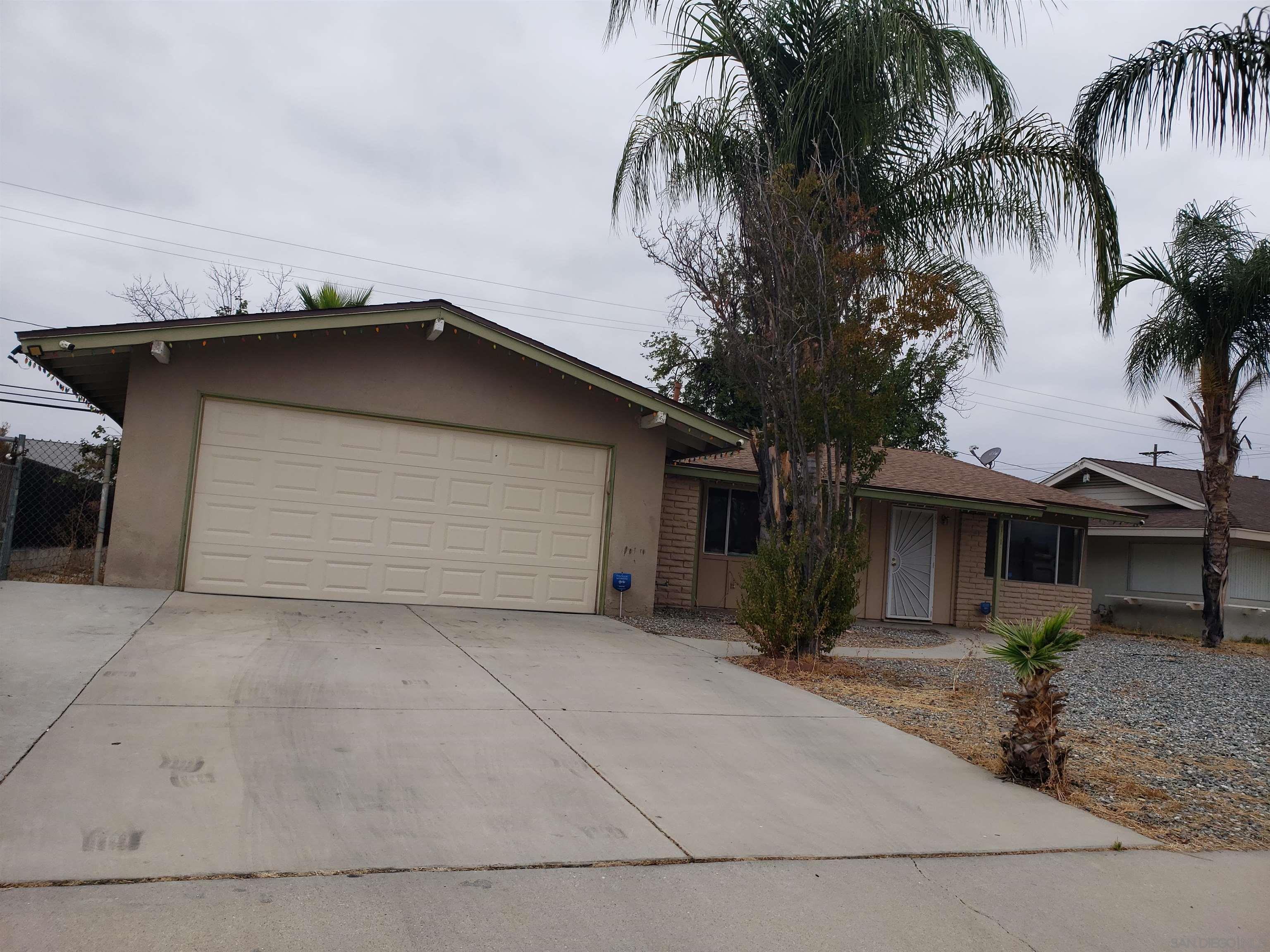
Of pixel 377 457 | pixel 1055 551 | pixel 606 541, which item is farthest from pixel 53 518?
pixel 1055 551

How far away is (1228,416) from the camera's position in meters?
15.9

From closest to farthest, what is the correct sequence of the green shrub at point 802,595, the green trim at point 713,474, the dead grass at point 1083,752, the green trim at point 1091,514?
the dead grass at point 1083,752
the green shrub at point 802,595
the green trim at point 713,474
the green trim at point 1091,514

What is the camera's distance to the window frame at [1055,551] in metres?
17.6

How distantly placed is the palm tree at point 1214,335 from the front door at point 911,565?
14.9 feet

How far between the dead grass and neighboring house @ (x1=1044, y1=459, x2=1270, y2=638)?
533 inches

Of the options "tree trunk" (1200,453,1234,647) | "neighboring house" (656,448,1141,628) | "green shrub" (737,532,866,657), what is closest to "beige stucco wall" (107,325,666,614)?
"neighboring house" (656,448,1141,628)

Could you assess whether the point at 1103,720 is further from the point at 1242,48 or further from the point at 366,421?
the point at 366,421

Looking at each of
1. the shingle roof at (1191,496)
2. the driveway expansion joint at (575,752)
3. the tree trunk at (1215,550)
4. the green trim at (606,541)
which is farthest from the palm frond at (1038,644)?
the shingle roof at (1191,496)

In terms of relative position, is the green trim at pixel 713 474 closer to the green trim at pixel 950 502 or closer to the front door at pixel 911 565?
the green trim at pixel 950 502

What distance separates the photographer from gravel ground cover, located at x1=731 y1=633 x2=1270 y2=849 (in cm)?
572

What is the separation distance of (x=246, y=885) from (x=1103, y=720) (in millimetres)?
7068

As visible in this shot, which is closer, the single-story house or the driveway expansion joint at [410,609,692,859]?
the driveway expansion joint at [410,609,692,859]

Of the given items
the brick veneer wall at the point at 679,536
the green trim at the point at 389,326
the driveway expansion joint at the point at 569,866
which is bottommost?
the driveway expansion joint at the point at 569,866

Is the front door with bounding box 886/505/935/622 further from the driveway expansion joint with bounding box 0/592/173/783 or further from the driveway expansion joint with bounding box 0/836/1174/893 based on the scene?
the driveway expansion joint with bounding box 0/836/1174/893
